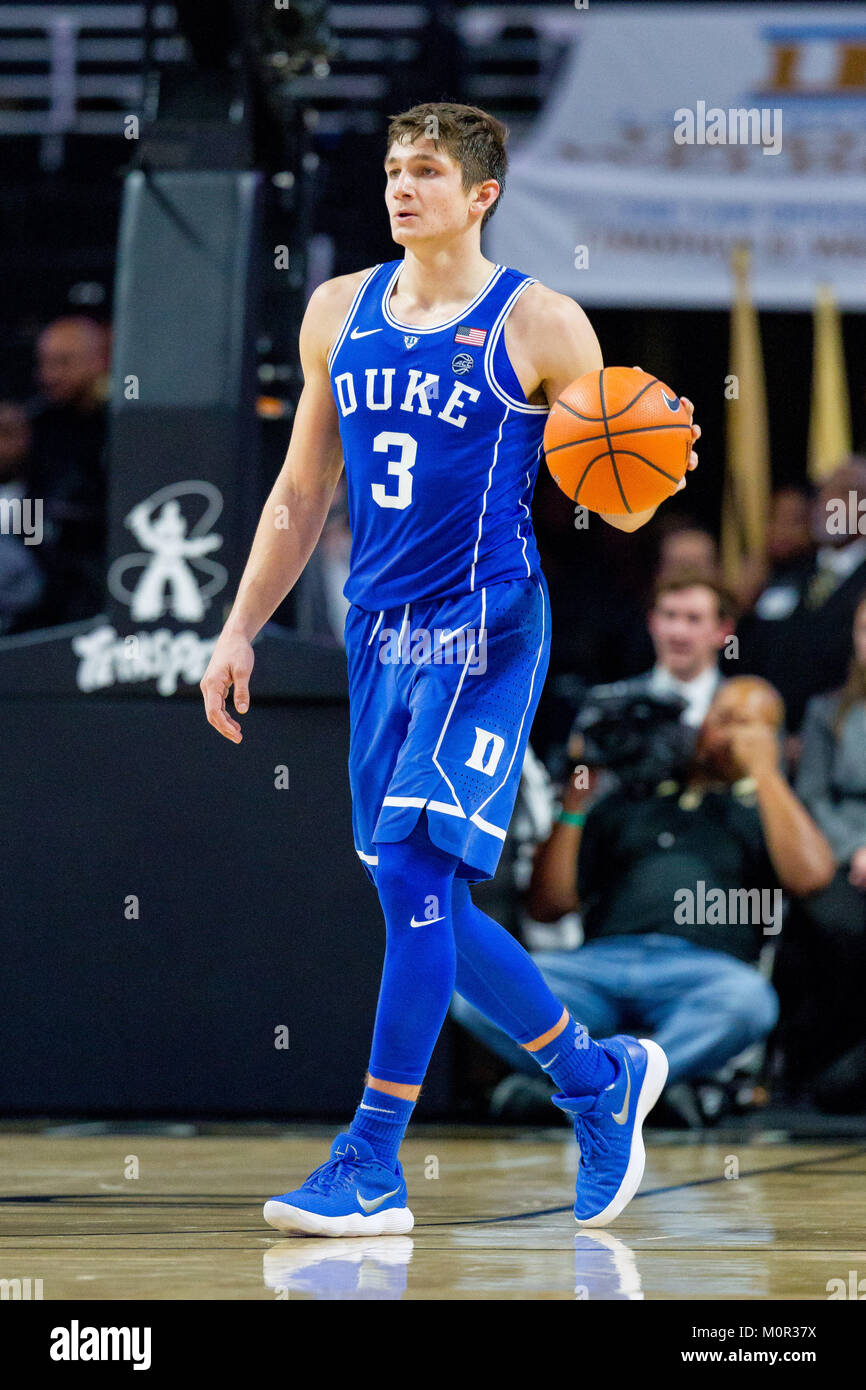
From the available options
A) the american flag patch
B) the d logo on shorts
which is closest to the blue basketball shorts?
the d logo on shorts

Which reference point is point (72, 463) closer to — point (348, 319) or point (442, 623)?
point (348, 319)

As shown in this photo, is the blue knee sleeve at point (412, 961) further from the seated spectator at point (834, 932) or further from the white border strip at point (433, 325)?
the seated spectator at point (834, 932)

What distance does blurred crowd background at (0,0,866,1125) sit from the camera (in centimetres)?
Answer: 564

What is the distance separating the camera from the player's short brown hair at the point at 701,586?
236 inches

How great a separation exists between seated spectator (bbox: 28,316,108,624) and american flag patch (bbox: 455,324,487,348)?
161 inches

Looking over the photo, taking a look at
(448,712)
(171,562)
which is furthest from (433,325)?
(171,562)

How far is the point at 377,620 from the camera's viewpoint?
373 centimetres

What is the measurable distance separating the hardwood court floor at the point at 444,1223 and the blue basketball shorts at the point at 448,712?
2.48ft

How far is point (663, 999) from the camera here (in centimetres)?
551

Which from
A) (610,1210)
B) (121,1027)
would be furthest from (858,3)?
(610,1210)

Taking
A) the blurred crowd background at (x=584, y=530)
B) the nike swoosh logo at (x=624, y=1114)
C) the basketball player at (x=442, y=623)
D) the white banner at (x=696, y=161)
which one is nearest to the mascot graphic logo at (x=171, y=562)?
the blurred crowd background at (x=584, y=530)

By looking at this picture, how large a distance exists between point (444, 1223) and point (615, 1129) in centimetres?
43

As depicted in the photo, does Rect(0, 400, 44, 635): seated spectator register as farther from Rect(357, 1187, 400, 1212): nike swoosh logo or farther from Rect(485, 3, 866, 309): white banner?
Rect(357, 1187, 400, 1212): nike swoosh logo
